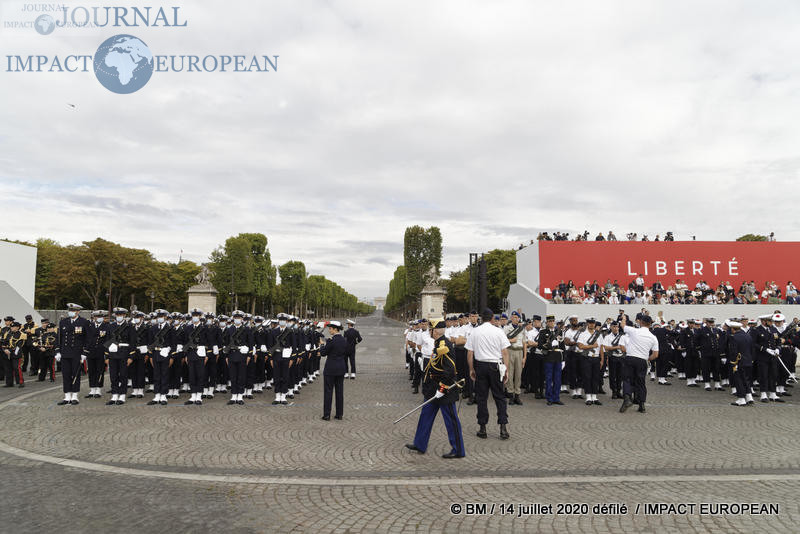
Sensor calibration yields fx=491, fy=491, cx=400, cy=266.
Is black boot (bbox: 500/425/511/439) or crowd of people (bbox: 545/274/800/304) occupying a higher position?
crowd of people (bbox: 545/274/800/304)

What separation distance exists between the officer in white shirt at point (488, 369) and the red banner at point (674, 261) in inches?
1047

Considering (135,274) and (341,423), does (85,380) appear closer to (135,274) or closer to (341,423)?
(341,423)

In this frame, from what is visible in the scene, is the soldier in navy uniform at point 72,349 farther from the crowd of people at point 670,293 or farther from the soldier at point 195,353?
Answer: the crowd of people at point 670,293

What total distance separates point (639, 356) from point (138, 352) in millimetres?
11318

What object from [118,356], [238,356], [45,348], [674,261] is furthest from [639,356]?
[674,261]

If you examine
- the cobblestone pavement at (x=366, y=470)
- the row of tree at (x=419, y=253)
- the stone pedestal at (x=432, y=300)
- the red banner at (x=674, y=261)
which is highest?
the row of tree at (x=419, y=253)

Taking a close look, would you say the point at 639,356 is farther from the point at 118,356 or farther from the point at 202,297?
the point at 202,297

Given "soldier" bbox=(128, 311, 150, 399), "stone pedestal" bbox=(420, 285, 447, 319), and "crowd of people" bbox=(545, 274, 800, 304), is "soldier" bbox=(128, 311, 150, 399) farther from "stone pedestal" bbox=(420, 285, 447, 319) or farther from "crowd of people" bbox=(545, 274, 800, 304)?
"stone pedestal" bbox=(420, 285, 447, 319)

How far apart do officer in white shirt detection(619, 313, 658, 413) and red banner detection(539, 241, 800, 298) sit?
2347cm

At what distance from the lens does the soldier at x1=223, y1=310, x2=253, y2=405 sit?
11.3 m

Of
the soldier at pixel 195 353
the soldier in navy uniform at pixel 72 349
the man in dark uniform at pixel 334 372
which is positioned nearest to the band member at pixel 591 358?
the man in dark uniform at pixel 334 372

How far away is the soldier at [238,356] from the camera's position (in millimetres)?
11320

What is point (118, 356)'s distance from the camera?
438 inches

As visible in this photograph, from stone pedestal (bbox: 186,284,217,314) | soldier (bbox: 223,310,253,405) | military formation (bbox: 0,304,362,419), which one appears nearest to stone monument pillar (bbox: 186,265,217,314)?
stone pedestal (bbox: 186,284,217,314)
